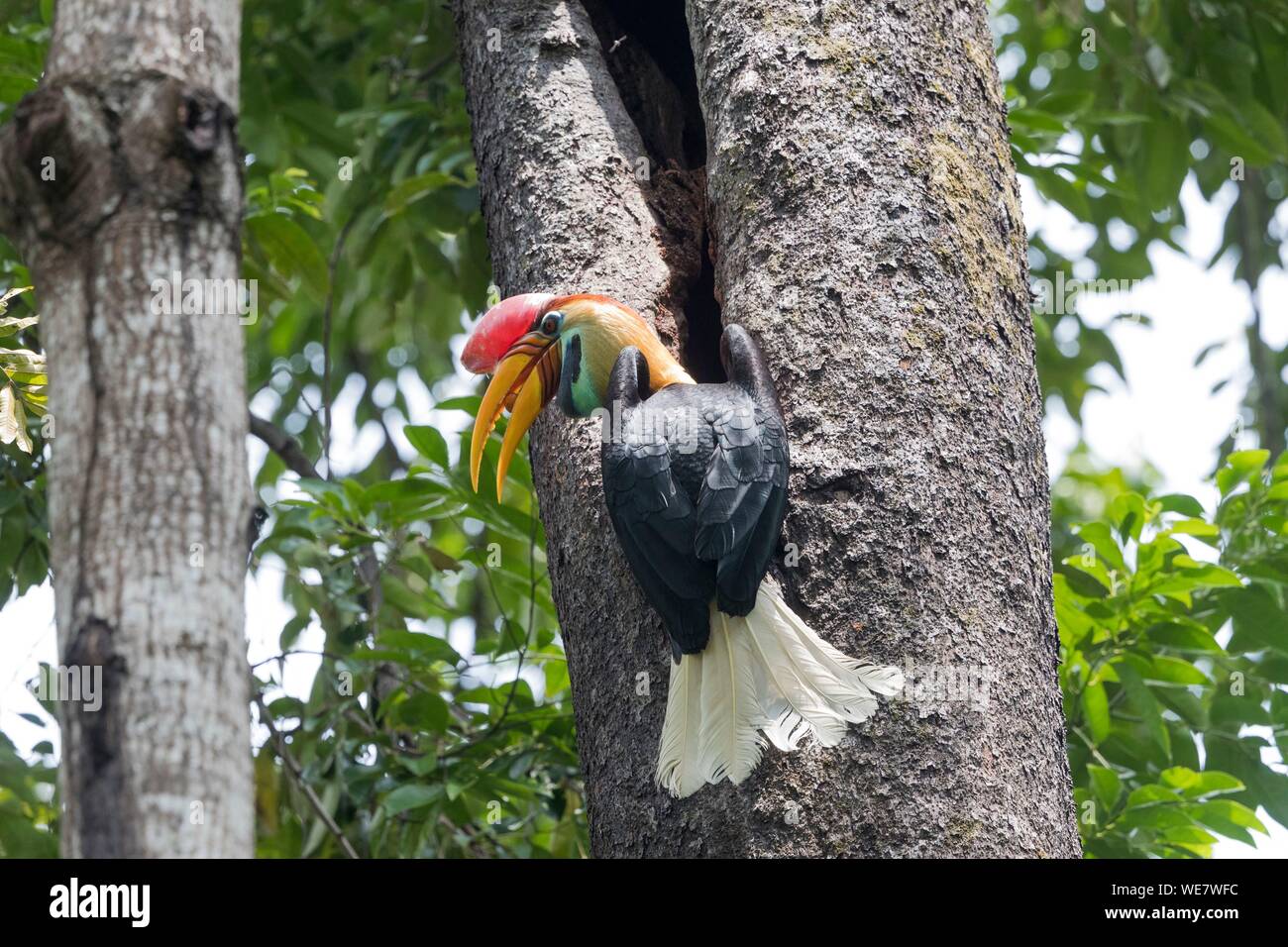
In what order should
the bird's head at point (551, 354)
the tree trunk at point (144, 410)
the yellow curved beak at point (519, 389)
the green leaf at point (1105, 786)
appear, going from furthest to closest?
1. the green leaf at point (1105, 786)
2. the yellow curved beak at point (519, 389)
3. the bird's head at point (551, 354)
4. the tree trunk at point (144, 410)

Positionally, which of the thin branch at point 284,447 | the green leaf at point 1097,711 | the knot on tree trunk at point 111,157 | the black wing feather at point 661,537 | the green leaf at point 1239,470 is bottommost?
the green leaf at point 1097,711

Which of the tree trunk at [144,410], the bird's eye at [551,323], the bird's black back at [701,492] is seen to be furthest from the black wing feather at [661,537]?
the tree trunk at [144,410]

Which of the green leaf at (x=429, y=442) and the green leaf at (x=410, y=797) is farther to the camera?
the green leaf at (x=429, y=442)

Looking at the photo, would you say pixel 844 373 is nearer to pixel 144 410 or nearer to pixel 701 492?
pixel 701 492

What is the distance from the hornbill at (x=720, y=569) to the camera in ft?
7.75

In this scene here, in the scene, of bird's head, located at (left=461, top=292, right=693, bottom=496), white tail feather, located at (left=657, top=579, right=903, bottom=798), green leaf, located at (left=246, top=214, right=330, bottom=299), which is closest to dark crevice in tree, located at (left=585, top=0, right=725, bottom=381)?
bird's head, located at (left=461, top=292, right=693, bottom=496)

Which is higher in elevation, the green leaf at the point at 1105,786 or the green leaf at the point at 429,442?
the green leaf at the point at 429,442

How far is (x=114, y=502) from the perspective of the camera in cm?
139

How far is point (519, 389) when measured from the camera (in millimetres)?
2994

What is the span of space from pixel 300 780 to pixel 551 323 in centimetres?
158

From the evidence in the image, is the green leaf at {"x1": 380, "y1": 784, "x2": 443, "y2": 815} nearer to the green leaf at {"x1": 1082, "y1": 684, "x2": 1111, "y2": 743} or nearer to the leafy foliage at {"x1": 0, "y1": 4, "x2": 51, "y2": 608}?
the leafy foliage at {"x1": 0, "y1": 4, "x2": 51, "y2": 608}

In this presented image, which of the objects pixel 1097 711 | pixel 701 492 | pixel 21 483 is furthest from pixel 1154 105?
pixel 21 483

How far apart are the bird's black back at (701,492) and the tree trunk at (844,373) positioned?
0.09m

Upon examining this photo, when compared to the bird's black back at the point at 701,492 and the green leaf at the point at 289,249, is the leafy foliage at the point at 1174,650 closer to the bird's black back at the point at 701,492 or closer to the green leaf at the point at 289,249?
the bird's black back at the point at 701,492
